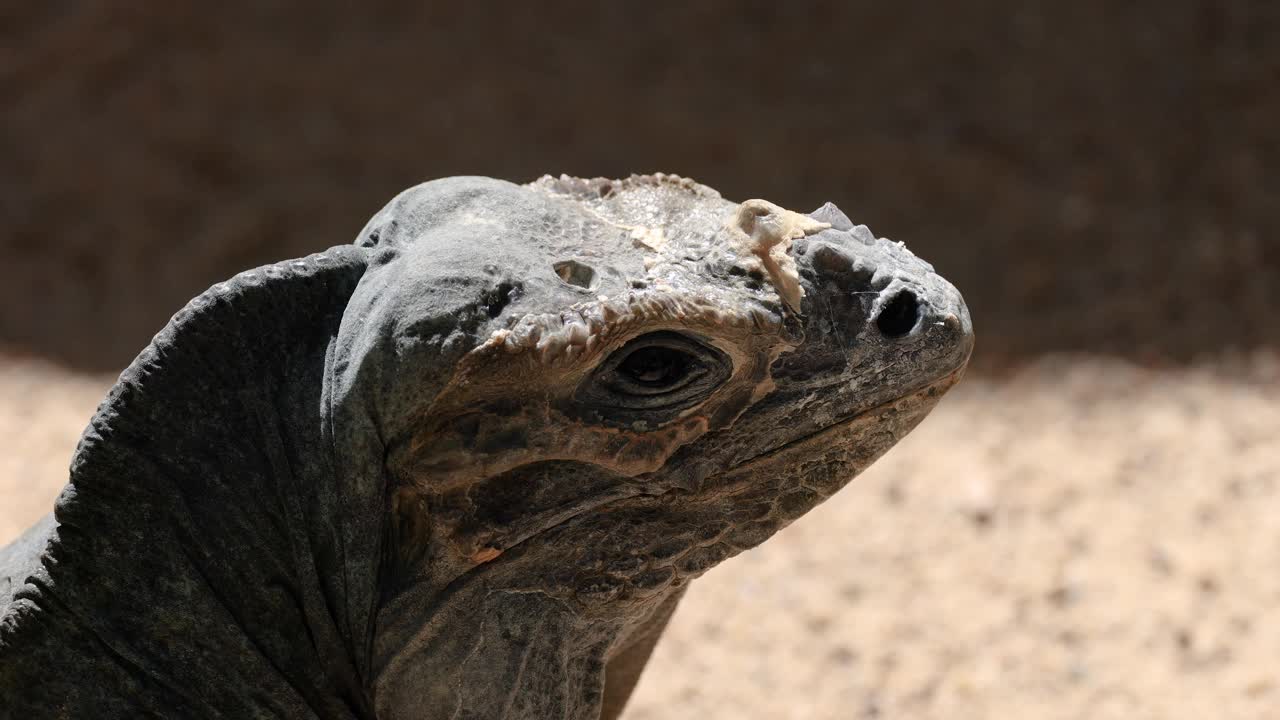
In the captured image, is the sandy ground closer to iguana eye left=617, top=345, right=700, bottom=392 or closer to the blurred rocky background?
the blurred rocky background

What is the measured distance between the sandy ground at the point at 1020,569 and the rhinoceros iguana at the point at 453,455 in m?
2.63

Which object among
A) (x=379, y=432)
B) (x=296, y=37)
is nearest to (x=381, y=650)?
(x=379, y=432)

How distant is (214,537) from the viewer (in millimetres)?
2416

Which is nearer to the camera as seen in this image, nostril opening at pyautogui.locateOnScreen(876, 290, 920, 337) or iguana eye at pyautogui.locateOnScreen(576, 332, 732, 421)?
iguana eye at pyautogui.locateOnScreen(576, 332, 732, 421)

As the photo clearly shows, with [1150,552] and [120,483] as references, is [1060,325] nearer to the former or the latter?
[1150,552]

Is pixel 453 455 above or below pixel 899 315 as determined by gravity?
below

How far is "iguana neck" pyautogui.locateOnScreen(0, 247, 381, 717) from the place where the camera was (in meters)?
2.36

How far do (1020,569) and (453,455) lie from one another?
150 inches

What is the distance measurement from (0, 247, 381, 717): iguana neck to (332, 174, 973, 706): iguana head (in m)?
0.09

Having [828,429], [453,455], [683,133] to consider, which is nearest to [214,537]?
[453,455]

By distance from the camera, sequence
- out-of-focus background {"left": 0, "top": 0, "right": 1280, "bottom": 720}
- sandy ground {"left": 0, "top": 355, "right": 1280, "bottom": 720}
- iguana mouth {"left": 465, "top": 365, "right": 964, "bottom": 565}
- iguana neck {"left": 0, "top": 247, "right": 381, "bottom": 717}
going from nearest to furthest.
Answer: iguana neck {"left": 0, "top": 247, "right": 381, "bottom": 717}
iguana mouth {"left": 465, "top": 365, "right": 964, "bottom": 565}
sandy ground {"left": 0, "top": 355, "right": 1280, "bottom": 720}
out-of-focus background {"left": 0, "top": 0, "right": 1280, "bottom": 720}

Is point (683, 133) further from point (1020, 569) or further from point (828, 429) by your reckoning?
point (828, 429)

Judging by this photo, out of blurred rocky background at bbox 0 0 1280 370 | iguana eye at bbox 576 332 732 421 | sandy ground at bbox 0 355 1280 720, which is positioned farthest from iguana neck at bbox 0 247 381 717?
blurred rocky background at bbox 0 0 1280 370

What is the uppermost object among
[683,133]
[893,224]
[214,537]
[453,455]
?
[683,133]
